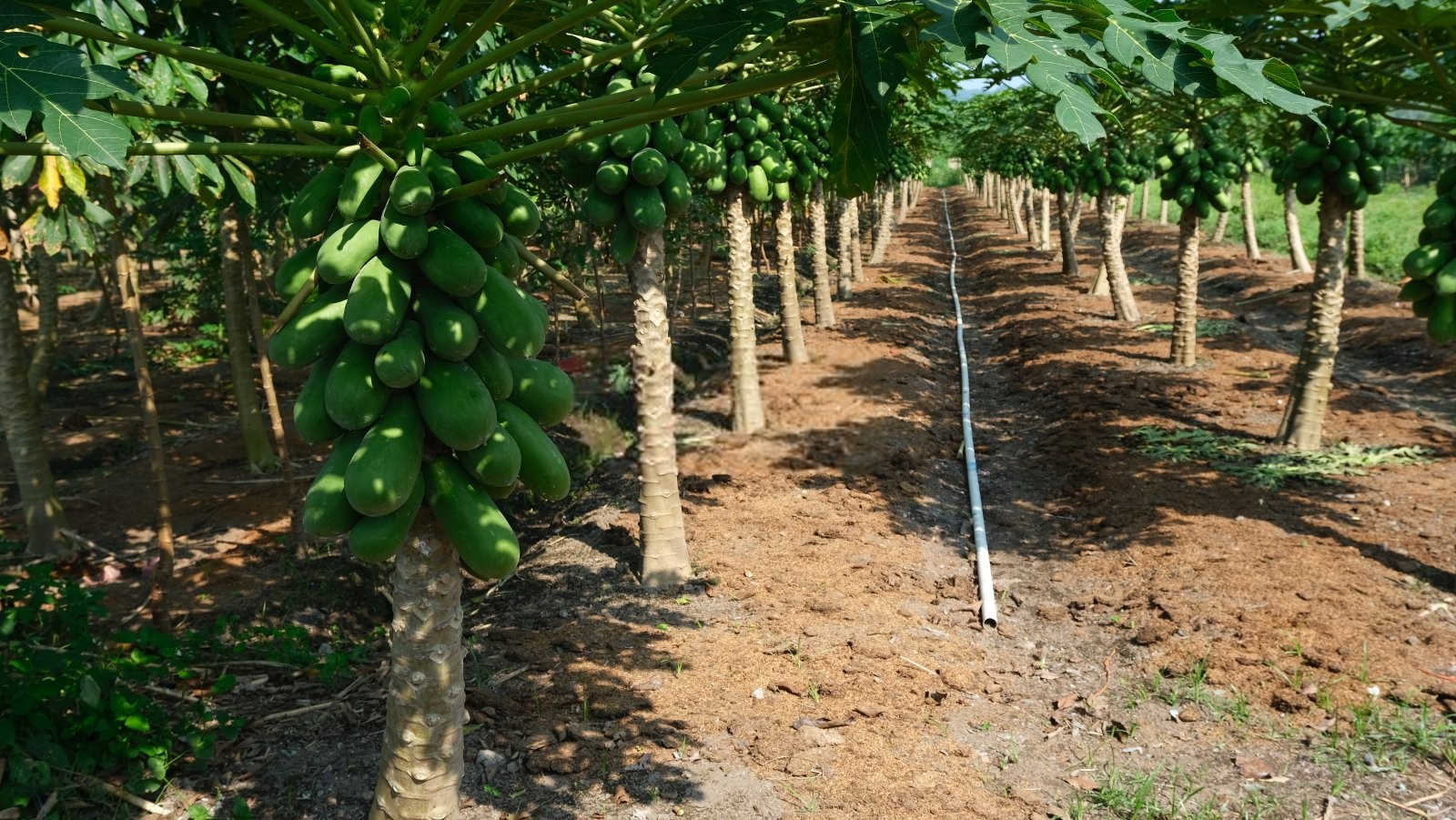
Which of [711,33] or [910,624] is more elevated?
[711,33]

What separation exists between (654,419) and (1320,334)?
5.32 meters

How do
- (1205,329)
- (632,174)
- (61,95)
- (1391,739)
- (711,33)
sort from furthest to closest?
(1205,329) → (632,174) → (1391,739) → (711,33) → (61,95)

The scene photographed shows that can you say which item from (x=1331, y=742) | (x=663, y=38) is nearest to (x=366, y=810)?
(x=663, y=38)

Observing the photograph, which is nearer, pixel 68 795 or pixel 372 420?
pixel 372 420

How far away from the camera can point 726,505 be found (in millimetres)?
7086

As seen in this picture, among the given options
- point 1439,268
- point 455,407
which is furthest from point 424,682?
Result: point 1439,268

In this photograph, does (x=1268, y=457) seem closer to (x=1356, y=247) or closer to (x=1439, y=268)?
(x=1439, y=268)

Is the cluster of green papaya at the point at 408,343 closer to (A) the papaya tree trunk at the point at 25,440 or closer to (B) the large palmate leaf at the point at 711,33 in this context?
(B) the large palmate leaf at the point at 711,33

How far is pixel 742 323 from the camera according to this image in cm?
831

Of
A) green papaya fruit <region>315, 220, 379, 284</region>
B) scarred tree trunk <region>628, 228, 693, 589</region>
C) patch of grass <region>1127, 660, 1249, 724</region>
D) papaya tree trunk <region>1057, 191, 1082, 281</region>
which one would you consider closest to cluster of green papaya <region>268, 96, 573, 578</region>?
green papaya fruit <region>315, 220, 379, 284</region>

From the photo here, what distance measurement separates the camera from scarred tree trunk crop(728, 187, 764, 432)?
27.3ft

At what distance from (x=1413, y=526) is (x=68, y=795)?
7.23m

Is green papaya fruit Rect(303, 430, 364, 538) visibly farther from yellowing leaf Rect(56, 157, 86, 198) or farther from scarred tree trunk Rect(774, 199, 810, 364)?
scarred tree trunk Rect(774, 199, 810, 364)

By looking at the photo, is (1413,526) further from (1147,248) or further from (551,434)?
(1147,248)
